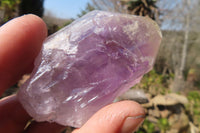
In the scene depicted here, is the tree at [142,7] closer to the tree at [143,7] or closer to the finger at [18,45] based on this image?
the tree at [143,7]

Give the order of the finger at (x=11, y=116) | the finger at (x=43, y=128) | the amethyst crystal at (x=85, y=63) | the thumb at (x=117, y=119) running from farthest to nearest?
the finger at (x=43, y=128)
the finger at (x=11, y=116)
the amethyst crystal at (x=85, y=63)
the thumb at (x=117, y=119)

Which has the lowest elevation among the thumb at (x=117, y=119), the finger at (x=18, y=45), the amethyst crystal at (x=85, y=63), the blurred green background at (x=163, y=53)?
the blurred green background at (x=163, y=53)

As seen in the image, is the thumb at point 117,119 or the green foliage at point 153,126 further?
the green foliage at point 153,126

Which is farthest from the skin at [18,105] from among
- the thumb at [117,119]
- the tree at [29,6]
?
the tree at [29,6]

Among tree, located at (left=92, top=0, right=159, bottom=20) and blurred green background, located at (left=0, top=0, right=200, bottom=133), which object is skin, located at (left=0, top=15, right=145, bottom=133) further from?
tree, located at (left=92, top=0, right=159, bottom=20)

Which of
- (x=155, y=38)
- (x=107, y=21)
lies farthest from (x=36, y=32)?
(x=155, y=38)

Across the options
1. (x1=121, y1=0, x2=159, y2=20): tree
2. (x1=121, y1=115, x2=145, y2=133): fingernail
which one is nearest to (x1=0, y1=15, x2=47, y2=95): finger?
(x1=121, y1=115, x2=145, y2=133): fingernail

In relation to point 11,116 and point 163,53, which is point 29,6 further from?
point 163,53

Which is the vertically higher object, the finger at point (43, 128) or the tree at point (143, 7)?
the finger at point (43, 128)
